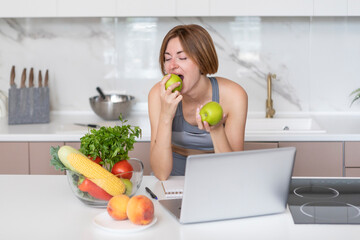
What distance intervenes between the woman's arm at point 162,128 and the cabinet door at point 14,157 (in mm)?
1056

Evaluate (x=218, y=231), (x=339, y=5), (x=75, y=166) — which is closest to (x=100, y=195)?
(x=75, y=166)

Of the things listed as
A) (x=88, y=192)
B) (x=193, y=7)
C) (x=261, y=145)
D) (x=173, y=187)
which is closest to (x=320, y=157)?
(x=261, y=145)

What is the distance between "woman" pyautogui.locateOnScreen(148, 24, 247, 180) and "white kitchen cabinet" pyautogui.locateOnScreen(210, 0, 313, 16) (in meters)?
0.86

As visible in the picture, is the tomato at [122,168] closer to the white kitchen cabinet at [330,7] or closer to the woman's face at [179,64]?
the woman's face at [179,64]

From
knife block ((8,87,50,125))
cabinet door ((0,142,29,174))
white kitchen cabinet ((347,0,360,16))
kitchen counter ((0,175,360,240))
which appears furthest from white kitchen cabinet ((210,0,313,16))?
kitchen counter ((0,175,360,240))

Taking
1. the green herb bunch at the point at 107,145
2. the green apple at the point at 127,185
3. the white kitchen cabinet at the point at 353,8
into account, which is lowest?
the green apple at the point at 127,185

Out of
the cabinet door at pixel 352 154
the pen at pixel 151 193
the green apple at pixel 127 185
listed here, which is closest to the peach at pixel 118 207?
the green apple at pixel 127 185

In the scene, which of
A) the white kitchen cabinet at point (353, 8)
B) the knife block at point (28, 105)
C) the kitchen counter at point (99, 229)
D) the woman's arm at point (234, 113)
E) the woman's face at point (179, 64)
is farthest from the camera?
the knife block at point (28, 105)

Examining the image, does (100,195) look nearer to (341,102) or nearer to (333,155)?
(333,155)

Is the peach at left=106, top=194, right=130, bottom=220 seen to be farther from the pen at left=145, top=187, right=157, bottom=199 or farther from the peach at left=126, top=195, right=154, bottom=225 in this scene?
the pen at left=145, top=187, right=157, bottom=199

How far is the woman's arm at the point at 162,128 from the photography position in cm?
205

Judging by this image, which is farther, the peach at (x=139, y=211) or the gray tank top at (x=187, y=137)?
the gray tank top at (x=187, y=137)

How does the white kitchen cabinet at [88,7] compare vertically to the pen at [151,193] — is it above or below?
above

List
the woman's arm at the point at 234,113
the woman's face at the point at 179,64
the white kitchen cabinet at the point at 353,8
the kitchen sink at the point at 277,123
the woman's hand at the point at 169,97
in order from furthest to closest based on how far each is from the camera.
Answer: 1. the kitchen sink at the point at 277,123
2. the white kitchen cabinet at the point at 353,8
3. the woman's arm at the point at 234,113
4. the woman's face at the point at 179,64
5. the woman's hand at the point at 169,97
